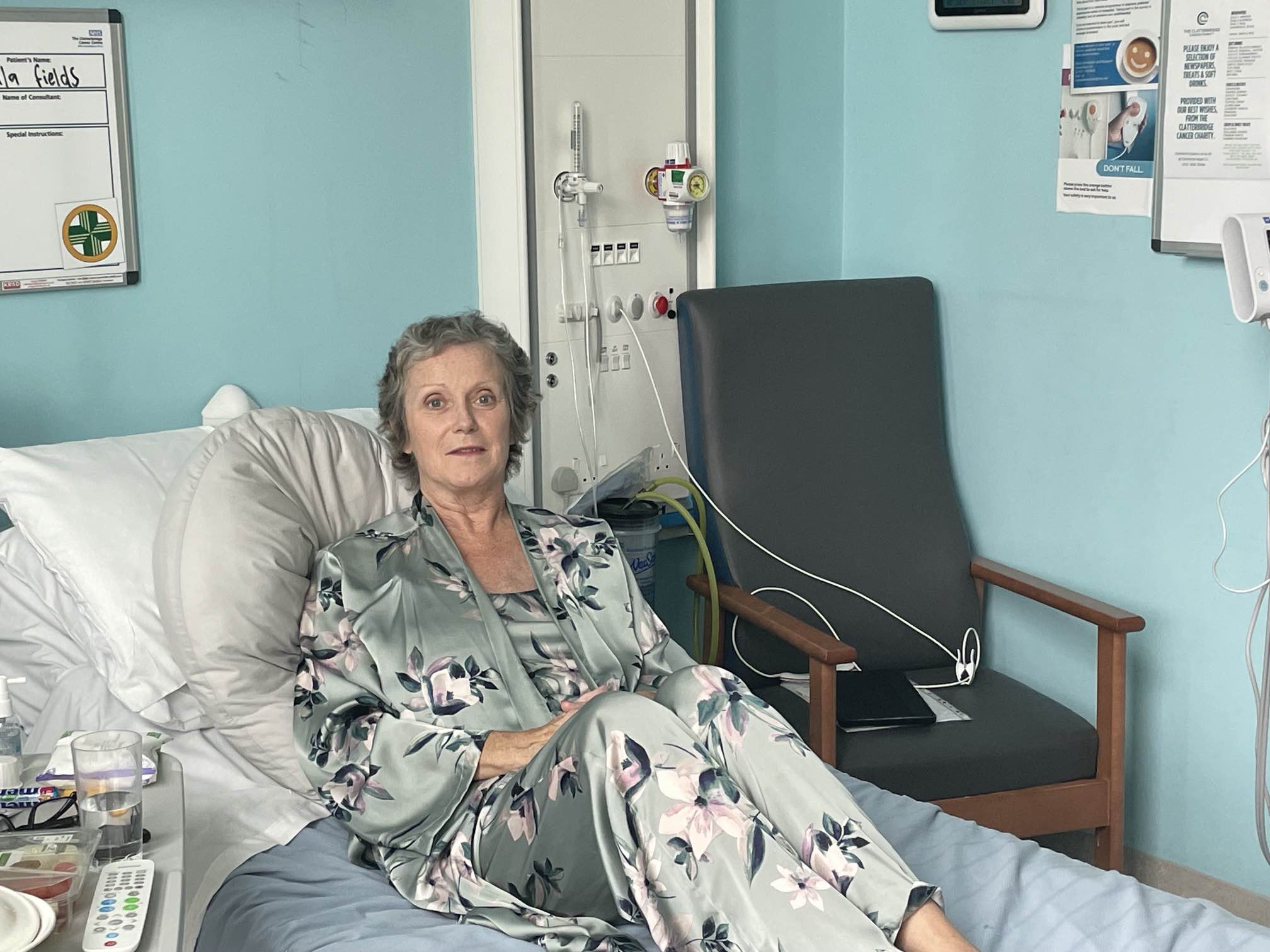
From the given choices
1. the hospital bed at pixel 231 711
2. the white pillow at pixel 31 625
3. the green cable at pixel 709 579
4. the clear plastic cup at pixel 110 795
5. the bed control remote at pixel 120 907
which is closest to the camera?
the bed control remote at pixel 120 907

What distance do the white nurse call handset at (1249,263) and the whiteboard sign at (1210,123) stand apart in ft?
0.37

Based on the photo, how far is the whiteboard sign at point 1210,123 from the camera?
2283mm

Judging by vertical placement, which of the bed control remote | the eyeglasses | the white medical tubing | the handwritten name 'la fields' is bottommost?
the bed control remote

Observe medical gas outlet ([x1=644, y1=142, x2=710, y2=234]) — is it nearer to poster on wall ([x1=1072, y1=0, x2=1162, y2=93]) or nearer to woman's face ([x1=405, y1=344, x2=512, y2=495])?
poster on wall ([x1=1072, y1=0, x2=1162, y2=93])

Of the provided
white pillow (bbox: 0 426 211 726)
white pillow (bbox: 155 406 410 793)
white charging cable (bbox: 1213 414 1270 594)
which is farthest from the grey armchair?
white pillow (bbox: 0 426 211 726)

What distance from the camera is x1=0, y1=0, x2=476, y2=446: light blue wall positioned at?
232cm

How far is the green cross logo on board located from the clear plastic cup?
1.15 meters

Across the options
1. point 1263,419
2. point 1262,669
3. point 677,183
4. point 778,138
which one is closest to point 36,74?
point 677,183

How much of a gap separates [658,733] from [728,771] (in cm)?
14

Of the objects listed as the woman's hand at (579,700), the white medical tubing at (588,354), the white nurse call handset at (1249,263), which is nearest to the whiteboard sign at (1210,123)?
the white nurse call handset at (1249,263)

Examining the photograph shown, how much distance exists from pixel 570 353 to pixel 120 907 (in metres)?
1.71

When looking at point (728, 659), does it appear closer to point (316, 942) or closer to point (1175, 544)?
point (1175, 544)

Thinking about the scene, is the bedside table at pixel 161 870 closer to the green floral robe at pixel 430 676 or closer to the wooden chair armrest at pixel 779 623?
the green floral robe at pixel 430 676

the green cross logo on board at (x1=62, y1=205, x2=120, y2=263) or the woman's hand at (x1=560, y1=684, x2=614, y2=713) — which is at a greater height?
the green cross logo on board at (x1=62, y1=205, x2=120, y2=263)
